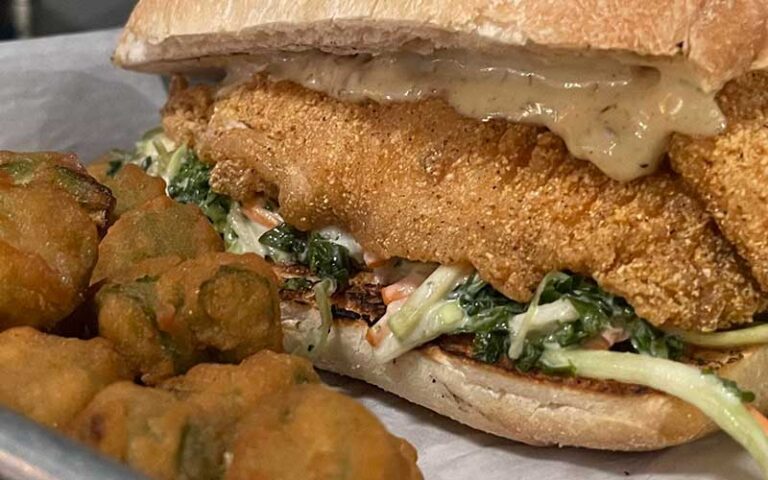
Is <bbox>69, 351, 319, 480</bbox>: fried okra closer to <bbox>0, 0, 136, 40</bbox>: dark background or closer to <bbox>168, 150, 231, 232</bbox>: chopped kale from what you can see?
<bbox>168, 150, 231, 232</bbox>: chopped kale

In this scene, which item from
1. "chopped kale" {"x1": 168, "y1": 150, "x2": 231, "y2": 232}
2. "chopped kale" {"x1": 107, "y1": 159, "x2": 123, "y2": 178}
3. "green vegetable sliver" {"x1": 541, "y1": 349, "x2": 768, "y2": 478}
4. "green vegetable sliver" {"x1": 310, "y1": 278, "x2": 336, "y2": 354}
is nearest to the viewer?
"green vegetable sliver" {"x1": 541, "y1": 349, "x2": 768, "y2": 478}

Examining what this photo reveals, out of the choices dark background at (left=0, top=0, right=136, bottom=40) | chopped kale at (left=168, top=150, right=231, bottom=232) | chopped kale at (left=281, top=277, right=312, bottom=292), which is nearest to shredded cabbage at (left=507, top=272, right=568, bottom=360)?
chopped kale at (left=281, top=277, right=312, bottom=292)

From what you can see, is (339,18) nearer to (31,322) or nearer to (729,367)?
(31,322)

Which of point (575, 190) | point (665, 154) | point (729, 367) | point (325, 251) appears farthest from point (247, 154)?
point (729, 367)

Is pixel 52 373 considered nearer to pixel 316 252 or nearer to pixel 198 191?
pixel 316 252

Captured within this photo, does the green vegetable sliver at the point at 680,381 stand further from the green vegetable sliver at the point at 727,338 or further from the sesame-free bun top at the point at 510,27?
the sesame-free bun top at the point at 510,27

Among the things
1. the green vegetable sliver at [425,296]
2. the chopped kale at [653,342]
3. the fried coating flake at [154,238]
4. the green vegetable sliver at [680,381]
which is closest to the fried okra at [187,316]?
the fried coating flake at [154,238]
